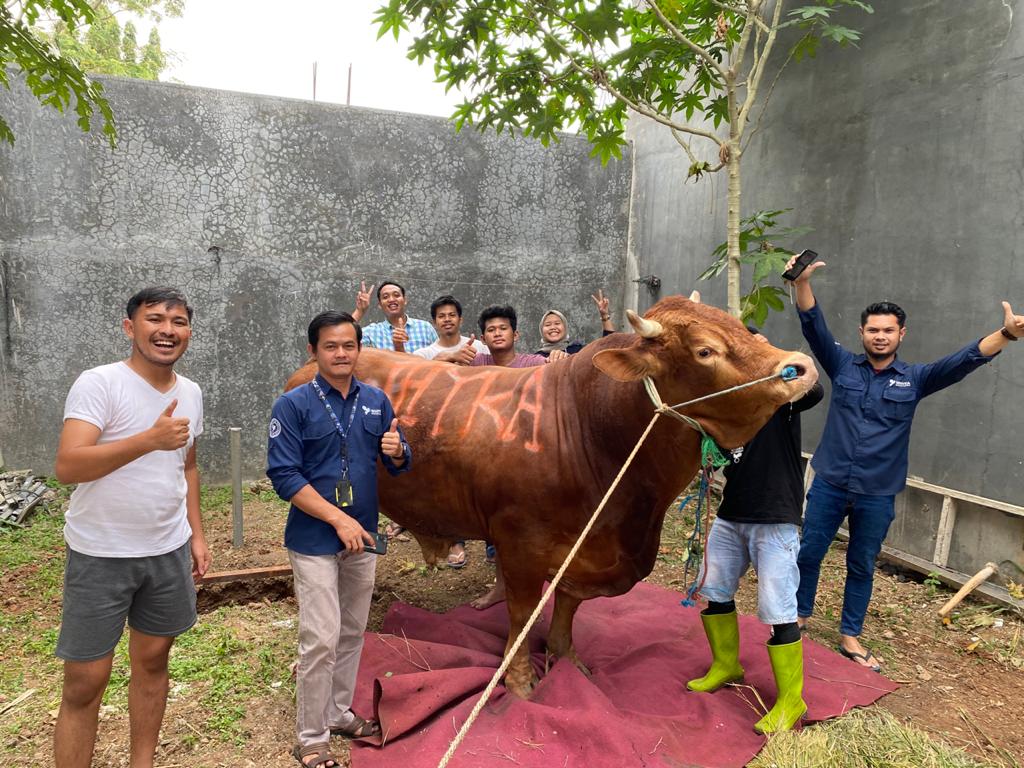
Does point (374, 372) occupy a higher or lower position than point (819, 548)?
higher

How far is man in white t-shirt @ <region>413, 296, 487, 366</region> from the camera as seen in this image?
4.92 metres

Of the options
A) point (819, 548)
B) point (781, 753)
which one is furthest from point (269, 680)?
point (819, 548)

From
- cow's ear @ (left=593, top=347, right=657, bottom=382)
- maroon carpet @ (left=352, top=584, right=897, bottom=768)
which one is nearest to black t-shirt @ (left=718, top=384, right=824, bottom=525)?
cow's ear @ (left=593, top=347, right=657, bottom=382)

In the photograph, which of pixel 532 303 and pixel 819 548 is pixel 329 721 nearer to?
pixel 819 548

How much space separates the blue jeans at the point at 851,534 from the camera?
12.7 feet

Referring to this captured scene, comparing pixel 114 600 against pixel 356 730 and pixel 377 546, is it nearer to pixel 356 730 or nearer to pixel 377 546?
pixel 377 546

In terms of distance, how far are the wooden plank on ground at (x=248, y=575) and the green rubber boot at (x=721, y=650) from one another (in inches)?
116

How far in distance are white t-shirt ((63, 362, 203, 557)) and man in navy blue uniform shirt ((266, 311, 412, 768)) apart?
16.6 inches

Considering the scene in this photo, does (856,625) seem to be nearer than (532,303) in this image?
Yes

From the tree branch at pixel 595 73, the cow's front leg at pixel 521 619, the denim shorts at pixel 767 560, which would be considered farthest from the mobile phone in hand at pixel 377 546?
the tree branch at pixel 595 73

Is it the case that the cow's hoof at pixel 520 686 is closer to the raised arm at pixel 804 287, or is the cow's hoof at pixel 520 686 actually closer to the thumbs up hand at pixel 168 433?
the thumbs up hand at pixel 168 433

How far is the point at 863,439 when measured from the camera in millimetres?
3881

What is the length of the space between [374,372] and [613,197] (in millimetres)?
5595

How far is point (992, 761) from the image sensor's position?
298 cm
